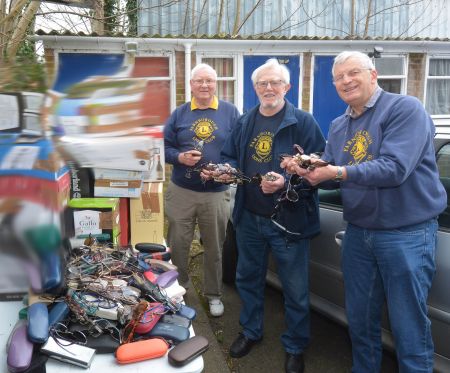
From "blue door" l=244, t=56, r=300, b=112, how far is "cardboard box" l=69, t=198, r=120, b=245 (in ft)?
16.5

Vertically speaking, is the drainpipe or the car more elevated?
the drainpipe

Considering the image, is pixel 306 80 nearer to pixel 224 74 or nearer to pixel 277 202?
pixel 224 74

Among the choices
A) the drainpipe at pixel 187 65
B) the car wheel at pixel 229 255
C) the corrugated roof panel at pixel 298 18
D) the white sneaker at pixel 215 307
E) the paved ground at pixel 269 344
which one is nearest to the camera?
the paved ground at pixel 269 344

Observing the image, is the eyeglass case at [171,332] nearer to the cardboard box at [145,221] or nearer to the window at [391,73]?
the cardboard box at [145,221]

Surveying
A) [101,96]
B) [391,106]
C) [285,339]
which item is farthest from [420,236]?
[101,96]

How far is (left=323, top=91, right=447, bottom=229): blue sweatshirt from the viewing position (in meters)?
1.93

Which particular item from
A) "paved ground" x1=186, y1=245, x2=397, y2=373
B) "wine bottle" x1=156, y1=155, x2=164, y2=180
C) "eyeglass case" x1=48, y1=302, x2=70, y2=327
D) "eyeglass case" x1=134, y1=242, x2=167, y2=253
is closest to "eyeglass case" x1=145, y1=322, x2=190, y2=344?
"eyeglass case" x1=48, y1=302, x2=70, y2=327

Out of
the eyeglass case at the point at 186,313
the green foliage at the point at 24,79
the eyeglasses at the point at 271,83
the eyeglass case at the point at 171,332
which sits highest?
the eyeglasses at the point at 271,83

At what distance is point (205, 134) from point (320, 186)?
110 cm

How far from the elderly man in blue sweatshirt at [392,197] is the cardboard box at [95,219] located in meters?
1.39

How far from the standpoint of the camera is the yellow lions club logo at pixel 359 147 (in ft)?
6.91

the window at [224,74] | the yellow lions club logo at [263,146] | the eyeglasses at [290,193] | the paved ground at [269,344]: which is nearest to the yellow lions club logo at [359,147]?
the eyeglasses at [290,193]

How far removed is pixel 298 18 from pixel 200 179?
7.71m

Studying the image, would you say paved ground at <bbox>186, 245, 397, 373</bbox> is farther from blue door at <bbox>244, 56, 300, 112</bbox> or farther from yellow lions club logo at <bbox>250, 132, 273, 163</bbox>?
blue door at <bbox>244, 56, 300, 112</bbox>
